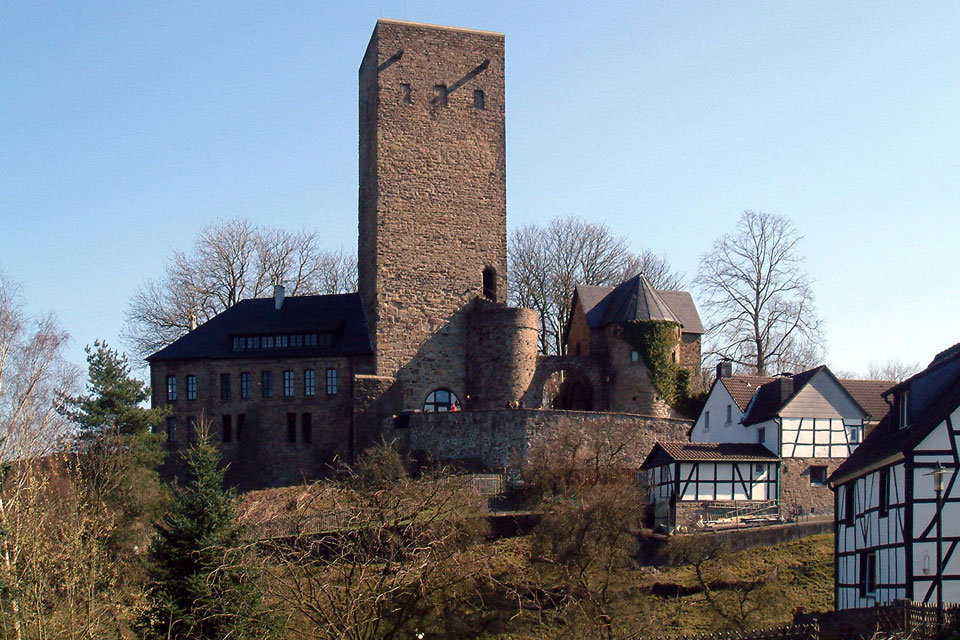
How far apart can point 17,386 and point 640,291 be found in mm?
20315

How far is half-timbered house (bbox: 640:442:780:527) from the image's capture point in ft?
109

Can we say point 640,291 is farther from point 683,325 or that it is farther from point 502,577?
point 502,577

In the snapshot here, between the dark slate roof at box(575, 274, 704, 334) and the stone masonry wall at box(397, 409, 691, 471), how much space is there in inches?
184

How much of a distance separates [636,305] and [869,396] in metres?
9.20

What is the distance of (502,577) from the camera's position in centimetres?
2819

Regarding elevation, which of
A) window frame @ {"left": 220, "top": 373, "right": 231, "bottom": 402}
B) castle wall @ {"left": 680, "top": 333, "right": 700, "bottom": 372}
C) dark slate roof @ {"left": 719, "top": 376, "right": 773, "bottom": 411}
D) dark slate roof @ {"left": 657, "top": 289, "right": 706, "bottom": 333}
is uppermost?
dark slate roof @ {"left": 657, "top": 289, "right": 706, "bottom": 333}

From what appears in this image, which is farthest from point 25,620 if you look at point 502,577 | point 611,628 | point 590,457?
point 590,457

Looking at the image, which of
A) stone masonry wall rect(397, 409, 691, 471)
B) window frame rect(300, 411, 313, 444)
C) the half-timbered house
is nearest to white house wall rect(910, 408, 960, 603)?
the half-timbered house

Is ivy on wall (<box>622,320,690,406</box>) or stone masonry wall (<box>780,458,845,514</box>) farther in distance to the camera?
ivy on wall (<box>622,320,690,406</box>)

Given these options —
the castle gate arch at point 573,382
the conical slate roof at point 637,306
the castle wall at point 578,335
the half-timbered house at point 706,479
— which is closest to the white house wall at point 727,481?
the half-timbered house at point 706,479

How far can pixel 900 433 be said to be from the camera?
978 inches

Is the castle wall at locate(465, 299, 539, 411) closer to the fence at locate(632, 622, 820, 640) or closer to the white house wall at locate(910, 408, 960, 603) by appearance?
the white house wall at locate(910, 408, 960, 603)

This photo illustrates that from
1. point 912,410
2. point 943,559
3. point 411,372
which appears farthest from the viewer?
point 411,372

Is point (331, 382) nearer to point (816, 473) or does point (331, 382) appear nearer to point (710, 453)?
point (710, 453)
